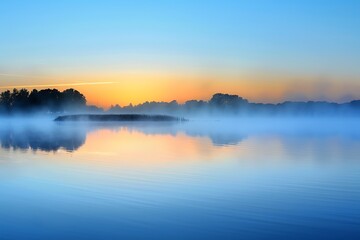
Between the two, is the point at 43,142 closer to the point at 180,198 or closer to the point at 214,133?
the point at 214,133

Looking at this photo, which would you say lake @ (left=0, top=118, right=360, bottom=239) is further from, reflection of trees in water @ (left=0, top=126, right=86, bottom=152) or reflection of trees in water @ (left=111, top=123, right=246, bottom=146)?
reflection of trees in water @ (left=111, top=123, right=246, bottom=146)

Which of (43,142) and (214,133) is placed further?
Answer: (214,133)

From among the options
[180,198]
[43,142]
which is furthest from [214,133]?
[180,198]

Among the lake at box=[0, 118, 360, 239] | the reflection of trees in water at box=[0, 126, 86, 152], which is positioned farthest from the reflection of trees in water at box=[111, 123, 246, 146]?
the lake at box=[0, 118, 360, 239]

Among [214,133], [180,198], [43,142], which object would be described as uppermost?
[180,198]

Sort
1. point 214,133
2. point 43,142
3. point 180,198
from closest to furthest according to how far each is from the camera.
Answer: point 180,198, point 43,142, point 214,133

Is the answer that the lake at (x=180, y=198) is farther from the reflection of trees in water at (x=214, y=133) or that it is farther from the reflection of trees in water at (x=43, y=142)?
the reflection of trees in water at (x=214, y=133)

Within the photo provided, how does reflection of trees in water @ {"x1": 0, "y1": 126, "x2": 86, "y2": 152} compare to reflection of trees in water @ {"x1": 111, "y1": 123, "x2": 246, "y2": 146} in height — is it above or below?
above

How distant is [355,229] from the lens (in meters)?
11.9

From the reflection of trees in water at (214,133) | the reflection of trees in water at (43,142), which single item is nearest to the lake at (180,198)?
the reflection of trees in water at (43,142)

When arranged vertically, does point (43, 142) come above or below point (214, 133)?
above

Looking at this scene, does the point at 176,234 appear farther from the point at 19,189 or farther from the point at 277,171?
the point at 277,171

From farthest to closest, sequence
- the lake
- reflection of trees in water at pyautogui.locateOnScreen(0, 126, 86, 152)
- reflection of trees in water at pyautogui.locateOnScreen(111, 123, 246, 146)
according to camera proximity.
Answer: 1. reflection of trees in water at pyautogui.locateOnScreen(111, 123, 246, 146)
2. reflection of trees in water at pyautogui.locateOnScreen(0, 126, 86, 152)
3. the lake

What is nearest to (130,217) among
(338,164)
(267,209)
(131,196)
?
(131,196)
